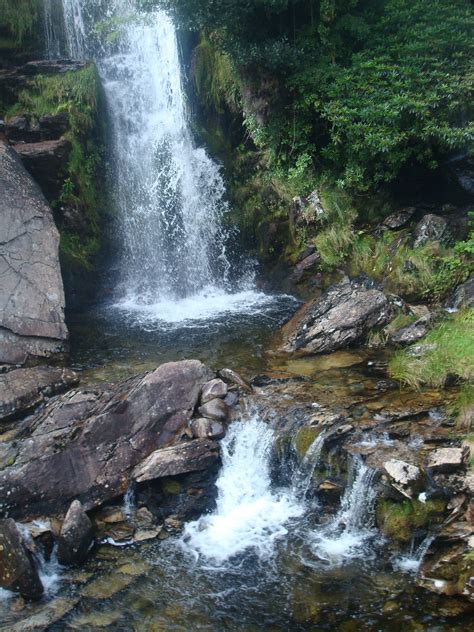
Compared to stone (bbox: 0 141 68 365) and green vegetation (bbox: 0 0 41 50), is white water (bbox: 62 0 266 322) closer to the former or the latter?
green vegetation (bbox: 0 0 41 50)

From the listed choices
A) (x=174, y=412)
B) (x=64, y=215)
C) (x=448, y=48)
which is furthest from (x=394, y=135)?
(x=64, y=215)

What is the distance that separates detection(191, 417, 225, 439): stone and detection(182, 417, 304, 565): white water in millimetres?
116

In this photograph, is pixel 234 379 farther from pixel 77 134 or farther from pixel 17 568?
pixel 77 134

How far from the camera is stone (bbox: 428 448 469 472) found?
201 inches

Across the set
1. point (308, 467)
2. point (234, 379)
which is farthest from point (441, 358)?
point (234, 379)

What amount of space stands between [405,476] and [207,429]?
2.21 metres

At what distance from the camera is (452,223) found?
8.88m

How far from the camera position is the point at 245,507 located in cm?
584

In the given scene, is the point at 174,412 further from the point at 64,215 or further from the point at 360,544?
the point at 64,215

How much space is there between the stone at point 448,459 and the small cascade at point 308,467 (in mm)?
1114

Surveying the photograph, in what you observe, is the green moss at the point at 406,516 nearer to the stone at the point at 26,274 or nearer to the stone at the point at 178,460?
the stone at the point at 178,460

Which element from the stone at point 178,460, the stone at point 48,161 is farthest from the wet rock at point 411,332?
the stone at point 48,161

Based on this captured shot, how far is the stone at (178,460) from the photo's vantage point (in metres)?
5.84

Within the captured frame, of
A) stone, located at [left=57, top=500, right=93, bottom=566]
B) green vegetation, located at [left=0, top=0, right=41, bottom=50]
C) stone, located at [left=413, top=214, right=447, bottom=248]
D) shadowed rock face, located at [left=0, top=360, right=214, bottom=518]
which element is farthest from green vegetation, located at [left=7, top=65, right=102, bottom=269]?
stone, located at [left=57, top=500, right=93, bottom=566]
